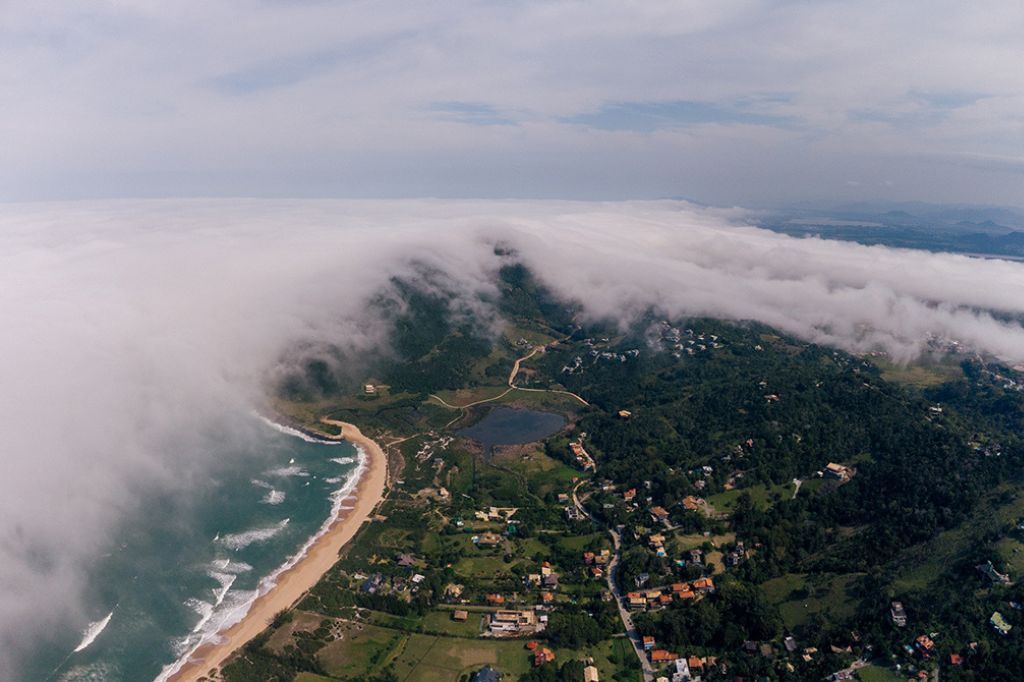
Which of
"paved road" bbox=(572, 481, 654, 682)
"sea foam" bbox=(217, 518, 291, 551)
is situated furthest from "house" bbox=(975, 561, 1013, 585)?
"sea foam" bbox=(217, 518, 291, 551)

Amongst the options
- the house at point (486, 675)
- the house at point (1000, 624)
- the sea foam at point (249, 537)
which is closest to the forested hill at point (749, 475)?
the house at point (1000, 624)

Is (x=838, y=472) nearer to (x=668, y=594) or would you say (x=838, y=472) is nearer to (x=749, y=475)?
(x=749, y=475)

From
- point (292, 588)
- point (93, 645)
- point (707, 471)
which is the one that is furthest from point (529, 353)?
point (93, 645)

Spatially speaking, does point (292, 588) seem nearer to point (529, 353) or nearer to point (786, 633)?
point (786, 633)

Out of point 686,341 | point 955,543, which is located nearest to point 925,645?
point 955,543

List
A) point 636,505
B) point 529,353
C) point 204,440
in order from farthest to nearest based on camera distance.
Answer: point 529,353 < point 204,440 < point 636,505

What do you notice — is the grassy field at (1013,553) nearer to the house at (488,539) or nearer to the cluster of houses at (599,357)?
the house at (488,539)
